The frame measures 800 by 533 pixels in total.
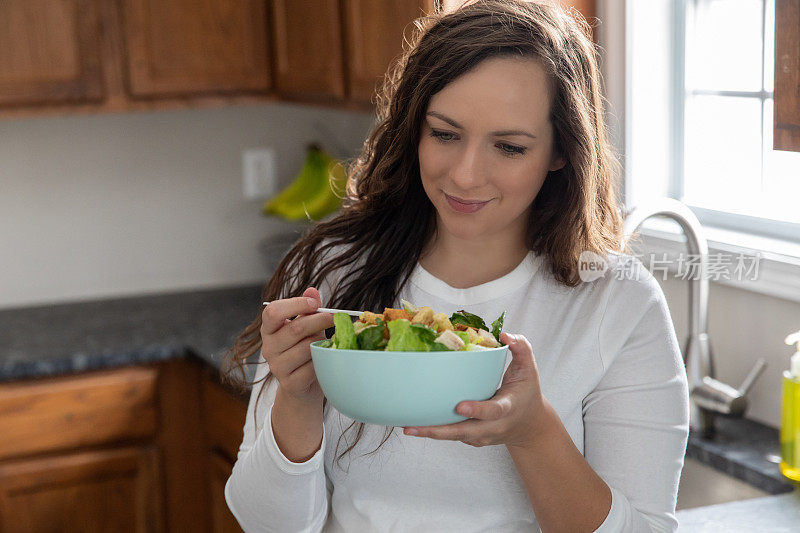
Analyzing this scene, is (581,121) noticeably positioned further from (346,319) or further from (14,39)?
(14,39)

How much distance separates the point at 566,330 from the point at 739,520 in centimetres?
36

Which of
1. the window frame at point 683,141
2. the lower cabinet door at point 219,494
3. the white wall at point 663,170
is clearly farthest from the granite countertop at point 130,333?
the window frame at point 683,141

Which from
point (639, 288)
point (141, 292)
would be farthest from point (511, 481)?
point (141, 292)

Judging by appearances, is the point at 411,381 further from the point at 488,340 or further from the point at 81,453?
the point at 81,453

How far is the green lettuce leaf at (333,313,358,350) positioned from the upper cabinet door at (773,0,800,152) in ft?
1.65

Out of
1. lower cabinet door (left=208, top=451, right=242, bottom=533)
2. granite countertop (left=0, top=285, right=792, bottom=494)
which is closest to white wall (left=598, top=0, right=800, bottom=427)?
granite countertop (left=0, top=285, right=792, bottom=494)

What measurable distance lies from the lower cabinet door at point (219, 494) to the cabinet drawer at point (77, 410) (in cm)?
18

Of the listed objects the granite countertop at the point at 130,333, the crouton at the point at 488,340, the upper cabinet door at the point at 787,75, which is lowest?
the granite countertop at the point at 130,333

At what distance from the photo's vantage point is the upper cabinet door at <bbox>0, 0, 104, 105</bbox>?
2.39 meters

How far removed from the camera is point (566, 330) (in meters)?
1.22

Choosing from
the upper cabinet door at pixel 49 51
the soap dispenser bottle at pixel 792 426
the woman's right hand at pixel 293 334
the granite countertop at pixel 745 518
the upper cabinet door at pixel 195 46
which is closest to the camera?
the woman's right hand at pixel 293 334

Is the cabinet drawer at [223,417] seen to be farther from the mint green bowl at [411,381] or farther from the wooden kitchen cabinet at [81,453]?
the mint green bowl at [411,381]

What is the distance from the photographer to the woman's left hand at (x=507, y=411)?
2.97 feet

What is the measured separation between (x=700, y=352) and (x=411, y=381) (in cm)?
97
